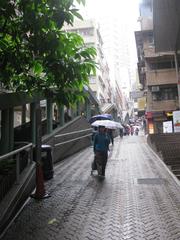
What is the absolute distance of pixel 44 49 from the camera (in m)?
5.45

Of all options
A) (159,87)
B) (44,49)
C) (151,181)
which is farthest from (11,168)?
(159,87)

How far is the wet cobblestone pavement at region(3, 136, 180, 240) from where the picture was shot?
5.40m

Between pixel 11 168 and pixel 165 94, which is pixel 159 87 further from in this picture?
pixel 11 168

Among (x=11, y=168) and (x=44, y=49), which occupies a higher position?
(x=44, y=49)

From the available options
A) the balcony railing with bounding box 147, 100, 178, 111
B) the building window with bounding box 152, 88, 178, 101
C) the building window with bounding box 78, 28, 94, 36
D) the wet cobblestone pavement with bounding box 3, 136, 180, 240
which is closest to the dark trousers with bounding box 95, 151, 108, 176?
the wet cobblestone pavement with bounding box 3, 136, 180, 240

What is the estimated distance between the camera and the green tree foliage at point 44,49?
4840 mm

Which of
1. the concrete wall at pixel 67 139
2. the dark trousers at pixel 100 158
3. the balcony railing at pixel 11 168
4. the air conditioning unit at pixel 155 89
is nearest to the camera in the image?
the balcony railing at pixel 11 168

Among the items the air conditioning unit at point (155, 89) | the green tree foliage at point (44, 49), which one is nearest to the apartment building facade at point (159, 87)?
the air conditioning unit at point (155, 89)

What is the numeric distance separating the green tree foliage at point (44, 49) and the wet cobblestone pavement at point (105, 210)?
2.31m

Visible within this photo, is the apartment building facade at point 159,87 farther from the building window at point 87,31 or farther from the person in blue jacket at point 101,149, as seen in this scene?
the person in blue jacket at point 101,149

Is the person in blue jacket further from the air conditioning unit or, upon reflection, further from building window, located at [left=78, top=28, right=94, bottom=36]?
building window, located at [left=78, top=28, right=94, bottom=36]

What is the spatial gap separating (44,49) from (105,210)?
11.5ft

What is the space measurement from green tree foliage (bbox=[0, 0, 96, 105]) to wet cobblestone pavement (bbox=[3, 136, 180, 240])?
7.59ft

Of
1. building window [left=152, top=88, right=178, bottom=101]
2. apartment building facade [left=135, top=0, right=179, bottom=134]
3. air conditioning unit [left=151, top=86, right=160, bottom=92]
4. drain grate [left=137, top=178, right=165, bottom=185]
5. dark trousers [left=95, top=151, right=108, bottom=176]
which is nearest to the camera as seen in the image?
drain grate [left=137, top=178, right=165, bottom=185]
